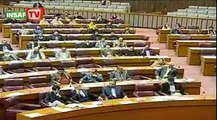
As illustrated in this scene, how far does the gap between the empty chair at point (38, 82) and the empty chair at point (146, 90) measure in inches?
65.7

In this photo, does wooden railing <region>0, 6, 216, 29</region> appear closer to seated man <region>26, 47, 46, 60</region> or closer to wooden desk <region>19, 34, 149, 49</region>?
wooden desk <region>19, 34, 149, 49</region>

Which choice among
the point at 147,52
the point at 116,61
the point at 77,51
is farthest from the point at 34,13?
the point at 147,52

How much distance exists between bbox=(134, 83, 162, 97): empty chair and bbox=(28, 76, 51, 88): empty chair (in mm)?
1670

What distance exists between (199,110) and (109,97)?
1.56 meters

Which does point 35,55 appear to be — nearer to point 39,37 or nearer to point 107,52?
point 107,52

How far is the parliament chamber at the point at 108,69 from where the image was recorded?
6.39 m

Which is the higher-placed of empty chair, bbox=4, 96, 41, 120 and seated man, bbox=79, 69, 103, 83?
seated man, bbox=79, 69, 103, 83

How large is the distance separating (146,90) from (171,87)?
0.51 m

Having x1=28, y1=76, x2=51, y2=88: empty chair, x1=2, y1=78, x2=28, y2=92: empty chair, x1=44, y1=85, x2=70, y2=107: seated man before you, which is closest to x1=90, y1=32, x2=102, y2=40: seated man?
x1=28, y1=76, x2=51, y2=88: empty chair

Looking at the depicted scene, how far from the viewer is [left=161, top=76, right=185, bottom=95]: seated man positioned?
25.6 ft

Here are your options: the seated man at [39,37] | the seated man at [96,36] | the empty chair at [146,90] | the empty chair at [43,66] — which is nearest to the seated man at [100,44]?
the seated man at [96,36]

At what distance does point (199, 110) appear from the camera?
260 inches

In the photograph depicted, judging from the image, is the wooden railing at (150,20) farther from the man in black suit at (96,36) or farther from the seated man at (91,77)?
the seated man at (91,77)

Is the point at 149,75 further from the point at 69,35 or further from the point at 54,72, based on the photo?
the point at 69,35
